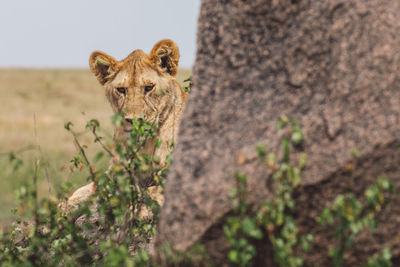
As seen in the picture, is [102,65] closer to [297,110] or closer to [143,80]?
[143,80]

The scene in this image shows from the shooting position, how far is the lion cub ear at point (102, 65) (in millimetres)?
5324

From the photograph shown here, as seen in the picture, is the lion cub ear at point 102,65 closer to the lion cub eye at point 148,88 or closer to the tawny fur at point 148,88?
the tawny fur at point 148,88

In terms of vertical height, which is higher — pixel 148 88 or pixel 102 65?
pixel 102 65

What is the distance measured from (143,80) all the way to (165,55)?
0.36m

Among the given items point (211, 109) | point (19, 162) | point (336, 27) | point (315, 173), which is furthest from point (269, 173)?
point (19, 162)

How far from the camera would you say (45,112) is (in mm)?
29328

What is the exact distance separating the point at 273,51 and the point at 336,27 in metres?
0.32

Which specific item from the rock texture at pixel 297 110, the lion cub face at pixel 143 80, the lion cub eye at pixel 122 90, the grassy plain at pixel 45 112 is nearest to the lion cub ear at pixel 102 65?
the lion cub face at pixel 143 80

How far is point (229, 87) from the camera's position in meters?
2.80

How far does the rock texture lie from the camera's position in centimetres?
254

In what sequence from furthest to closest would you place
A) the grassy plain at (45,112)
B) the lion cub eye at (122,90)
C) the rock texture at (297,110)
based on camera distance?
the grassy plain at (45,112), the lion cub eye at (122,90), the rock texture at (297,110)

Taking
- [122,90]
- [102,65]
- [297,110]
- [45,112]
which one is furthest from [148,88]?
[45,112]

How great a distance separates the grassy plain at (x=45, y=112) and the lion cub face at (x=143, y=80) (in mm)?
5303

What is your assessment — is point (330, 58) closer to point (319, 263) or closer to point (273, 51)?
point (273, 51)
